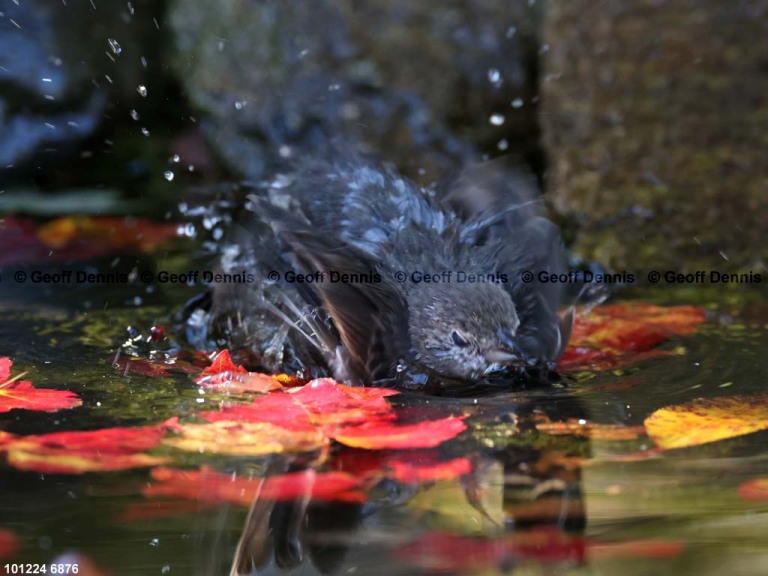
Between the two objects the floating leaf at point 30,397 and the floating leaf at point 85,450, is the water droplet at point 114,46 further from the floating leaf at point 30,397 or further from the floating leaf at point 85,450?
the floating leaf at point 85,450

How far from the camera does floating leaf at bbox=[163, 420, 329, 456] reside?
230 centimetres

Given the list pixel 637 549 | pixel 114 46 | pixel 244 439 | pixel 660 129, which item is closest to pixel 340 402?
pixel 244 439

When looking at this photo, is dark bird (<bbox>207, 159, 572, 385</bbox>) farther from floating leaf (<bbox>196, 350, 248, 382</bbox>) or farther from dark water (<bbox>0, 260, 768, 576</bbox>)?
dark water (<bbox>0, 260, 768, 576</bbox>)

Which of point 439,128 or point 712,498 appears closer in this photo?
point 712,498

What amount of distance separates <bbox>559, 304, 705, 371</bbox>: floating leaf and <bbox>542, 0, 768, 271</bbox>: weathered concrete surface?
70 cm

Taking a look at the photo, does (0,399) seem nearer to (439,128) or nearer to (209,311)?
(209,311)

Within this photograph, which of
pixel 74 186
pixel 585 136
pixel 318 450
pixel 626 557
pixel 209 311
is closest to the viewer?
pixel 626 557

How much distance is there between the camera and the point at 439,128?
5.14m

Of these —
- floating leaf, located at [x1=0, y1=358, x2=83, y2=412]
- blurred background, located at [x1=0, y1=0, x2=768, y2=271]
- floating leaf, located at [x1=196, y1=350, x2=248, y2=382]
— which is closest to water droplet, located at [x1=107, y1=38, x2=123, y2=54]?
blurred background, located at [x1=0, y1=0, x2=768, y2=271]

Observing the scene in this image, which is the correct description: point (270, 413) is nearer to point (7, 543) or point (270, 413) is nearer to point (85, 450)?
point (85, 450)

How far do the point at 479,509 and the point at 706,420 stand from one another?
895mm

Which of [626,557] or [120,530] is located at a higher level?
[120,530]

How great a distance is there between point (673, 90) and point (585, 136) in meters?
0.47

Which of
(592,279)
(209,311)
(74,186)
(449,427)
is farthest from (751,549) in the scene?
(74,186)
